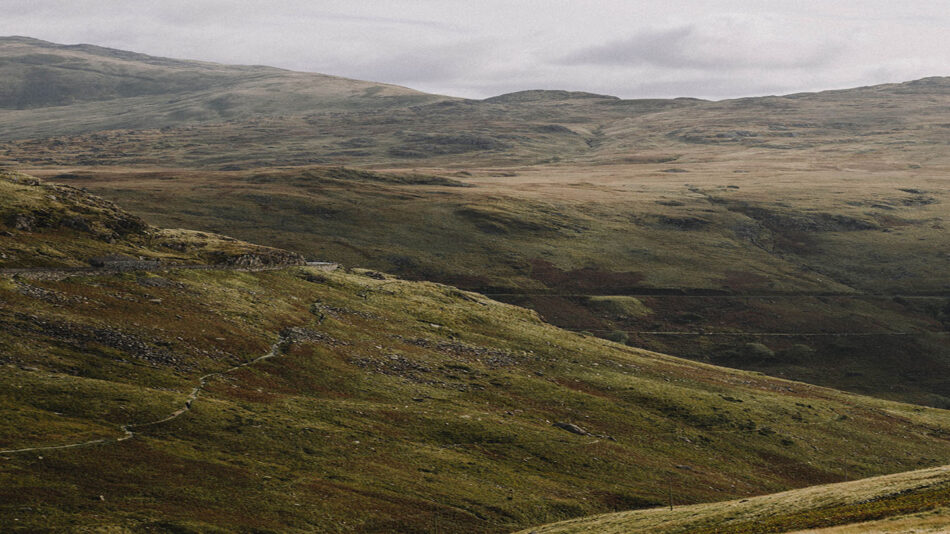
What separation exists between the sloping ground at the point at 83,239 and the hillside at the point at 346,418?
1971 mm

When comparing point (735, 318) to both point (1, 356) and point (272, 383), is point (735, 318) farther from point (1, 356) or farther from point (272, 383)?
point (1, 356)

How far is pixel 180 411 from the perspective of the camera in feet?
189

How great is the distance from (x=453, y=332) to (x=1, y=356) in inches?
2221

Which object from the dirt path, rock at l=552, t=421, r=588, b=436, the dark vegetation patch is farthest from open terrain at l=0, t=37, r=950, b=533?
the dark vegetation patch

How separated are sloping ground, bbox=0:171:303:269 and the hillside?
1.97 metres

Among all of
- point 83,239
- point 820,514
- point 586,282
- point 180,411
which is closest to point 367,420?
point 180,411

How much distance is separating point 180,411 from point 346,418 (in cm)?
1463

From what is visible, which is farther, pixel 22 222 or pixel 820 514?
pixel 22 222

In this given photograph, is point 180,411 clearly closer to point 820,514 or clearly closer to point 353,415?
point 353,415

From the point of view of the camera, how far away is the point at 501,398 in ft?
266

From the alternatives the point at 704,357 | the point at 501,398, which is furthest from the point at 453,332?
the point at 704,357

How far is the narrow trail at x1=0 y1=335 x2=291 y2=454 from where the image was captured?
1834 inches

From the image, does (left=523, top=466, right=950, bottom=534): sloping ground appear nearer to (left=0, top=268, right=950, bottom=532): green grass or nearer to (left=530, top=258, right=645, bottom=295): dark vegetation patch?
(left=0, top=268, right=950, bottom=532): green grass

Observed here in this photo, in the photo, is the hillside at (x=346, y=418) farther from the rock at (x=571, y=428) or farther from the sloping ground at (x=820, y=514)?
the sloping ground at (x=820, y=514)
